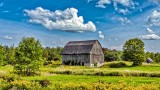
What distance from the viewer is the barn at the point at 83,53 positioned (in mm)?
92062

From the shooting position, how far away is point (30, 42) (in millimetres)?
58094

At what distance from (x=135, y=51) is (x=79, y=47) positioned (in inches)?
841

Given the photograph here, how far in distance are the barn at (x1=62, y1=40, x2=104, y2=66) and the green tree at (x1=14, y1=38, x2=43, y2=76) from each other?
35.2 metres

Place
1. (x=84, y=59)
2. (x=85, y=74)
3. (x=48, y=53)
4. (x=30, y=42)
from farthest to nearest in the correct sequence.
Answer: (x=48, y=53), (x=84, y=59), (x=30, y=42), (x=85, y=74)

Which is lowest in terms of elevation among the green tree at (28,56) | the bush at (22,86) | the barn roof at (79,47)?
the bush at (22,86)

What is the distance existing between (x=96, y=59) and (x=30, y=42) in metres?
39.9

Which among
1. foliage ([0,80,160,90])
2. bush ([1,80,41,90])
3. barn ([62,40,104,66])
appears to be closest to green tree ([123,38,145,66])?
barn ([62,40,104,66])

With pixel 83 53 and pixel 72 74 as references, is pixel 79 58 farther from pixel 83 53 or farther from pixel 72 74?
pixel 72 74

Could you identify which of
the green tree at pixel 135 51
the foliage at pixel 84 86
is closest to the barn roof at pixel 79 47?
the green tree at pixel 135 51

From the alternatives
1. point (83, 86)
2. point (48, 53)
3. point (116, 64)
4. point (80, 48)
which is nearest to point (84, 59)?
point (80, 48)

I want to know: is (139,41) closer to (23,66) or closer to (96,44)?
(96,44)

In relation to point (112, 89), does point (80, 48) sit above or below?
above

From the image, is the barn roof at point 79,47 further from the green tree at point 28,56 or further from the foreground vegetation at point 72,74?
the green tree at point 28,56

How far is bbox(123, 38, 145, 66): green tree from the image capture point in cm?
7762
